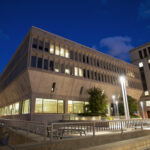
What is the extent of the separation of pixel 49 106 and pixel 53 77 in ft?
20.2

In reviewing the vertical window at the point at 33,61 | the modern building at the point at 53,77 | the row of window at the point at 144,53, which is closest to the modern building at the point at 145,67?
the row of window at the point at 144,53

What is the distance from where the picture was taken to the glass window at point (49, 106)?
26.9 metres

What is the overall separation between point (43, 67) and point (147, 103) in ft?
145

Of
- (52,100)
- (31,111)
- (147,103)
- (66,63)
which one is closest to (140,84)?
(147,103)

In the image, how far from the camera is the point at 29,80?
25281mm

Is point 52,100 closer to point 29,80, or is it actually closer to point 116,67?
point 29,80

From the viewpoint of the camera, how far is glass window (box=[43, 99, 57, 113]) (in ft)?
88.2

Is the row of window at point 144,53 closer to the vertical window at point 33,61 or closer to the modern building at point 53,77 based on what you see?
the modern building at point 53,77

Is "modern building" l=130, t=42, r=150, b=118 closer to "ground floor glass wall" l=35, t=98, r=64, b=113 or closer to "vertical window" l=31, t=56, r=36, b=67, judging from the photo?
"ground floor glass wall" l=35, t=98, r=64, b=113

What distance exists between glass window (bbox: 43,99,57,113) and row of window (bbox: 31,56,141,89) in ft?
22.0

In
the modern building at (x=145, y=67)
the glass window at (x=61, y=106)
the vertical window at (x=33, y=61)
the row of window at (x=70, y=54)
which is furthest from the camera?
the modern building at (x=145, y=67)

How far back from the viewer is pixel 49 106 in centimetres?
2755

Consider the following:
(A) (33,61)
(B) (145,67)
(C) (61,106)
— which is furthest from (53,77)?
(B) (145,67)

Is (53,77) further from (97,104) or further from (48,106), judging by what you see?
(97,104)
